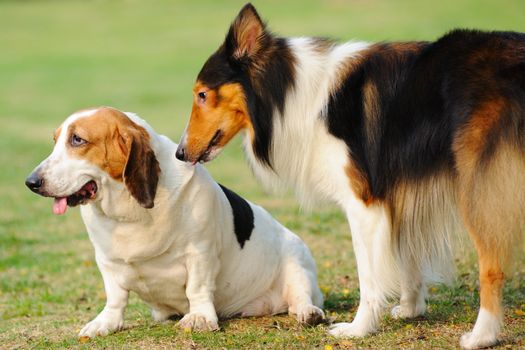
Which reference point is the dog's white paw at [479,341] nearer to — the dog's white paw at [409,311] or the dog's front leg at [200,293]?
the dog's white paw at [409,311]

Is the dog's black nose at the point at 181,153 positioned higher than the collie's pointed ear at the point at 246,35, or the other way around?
the collie's pointed ear at the point at 246,35

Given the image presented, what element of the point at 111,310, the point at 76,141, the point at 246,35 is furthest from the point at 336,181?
the point at 111,310

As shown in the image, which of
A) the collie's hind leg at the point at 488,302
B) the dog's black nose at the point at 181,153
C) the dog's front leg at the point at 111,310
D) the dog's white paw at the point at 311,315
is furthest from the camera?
the dog's white paw at the point at 311,315

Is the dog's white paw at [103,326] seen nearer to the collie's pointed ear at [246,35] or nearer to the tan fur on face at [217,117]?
the tan fur on face at [217,117]

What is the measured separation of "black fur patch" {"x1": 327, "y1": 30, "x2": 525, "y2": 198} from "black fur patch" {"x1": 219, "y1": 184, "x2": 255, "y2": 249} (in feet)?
3.85

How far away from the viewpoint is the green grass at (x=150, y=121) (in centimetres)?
621

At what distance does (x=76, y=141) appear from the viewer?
5773 mm

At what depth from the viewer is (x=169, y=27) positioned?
142 ft

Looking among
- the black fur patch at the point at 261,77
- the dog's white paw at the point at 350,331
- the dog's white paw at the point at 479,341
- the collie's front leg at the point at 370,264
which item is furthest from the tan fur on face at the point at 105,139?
the dog's white paw at the point at 479,341

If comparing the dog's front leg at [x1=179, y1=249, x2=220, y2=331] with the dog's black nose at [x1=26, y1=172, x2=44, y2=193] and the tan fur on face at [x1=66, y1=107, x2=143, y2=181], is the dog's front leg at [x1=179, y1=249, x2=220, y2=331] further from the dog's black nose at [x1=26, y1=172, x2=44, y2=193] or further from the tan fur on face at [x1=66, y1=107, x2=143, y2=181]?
the dog's black nose at [x1=26, y1=172, x2=44, y2=193]

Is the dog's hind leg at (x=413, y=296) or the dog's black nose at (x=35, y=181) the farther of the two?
the dog's hind leg at (x=413, y=296)

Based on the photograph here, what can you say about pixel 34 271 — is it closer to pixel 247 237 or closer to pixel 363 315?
pixel 247 237

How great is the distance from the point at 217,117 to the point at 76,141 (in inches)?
37.9

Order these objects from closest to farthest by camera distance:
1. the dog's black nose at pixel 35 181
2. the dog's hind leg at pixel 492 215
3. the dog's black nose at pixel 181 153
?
the dog's hind leg at pixel 492 215
the dog's black nose at pixel 35 181
the dog's black nose at pixel 181 153
